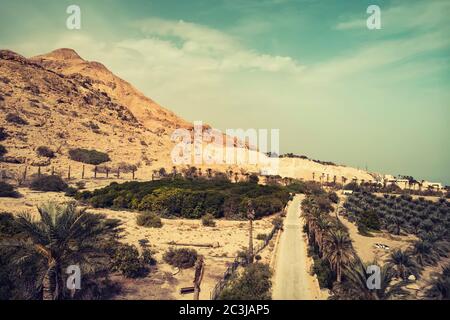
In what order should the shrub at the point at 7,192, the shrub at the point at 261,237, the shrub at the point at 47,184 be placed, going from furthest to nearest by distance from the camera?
the shrub at the point at 47,184 → the shrub at the point at 7,192 → the shrub at the point at 261,237

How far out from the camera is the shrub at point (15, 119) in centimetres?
7649

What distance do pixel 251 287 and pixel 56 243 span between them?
10.3 m

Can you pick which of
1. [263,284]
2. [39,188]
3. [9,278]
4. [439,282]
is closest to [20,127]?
[39,188]

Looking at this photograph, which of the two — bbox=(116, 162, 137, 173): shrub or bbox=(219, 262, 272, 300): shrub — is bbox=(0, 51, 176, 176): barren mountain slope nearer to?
bbox=(116, 162, 137, 173): shrub

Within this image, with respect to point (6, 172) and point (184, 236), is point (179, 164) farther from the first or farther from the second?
point (184, 236)

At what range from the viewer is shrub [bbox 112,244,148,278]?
2353 centimetres

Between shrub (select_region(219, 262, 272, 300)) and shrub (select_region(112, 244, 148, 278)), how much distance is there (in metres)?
6.60

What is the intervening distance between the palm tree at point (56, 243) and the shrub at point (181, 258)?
27.8 feet

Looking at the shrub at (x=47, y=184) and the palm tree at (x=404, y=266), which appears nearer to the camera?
the palm tree at (x=404, y=266)

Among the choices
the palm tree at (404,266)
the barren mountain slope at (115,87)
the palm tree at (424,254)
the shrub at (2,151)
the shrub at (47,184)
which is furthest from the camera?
the barren mountain slope at (115,87)

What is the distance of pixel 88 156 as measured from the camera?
74750 mm

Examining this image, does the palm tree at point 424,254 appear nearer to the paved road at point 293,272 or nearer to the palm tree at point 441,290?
the paved road at point 293,272

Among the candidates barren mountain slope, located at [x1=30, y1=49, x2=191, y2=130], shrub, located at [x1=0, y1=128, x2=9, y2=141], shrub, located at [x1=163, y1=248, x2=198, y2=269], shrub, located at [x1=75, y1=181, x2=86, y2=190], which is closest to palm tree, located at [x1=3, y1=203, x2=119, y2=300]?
shrub, located at [x1=163, y1=248, x2=198, y2=269]

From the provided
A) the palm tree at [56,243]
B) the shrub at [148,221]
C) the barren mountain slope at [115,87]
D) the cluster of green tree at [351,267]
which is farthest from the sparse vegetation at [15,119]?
the palm tree at [56,243]
